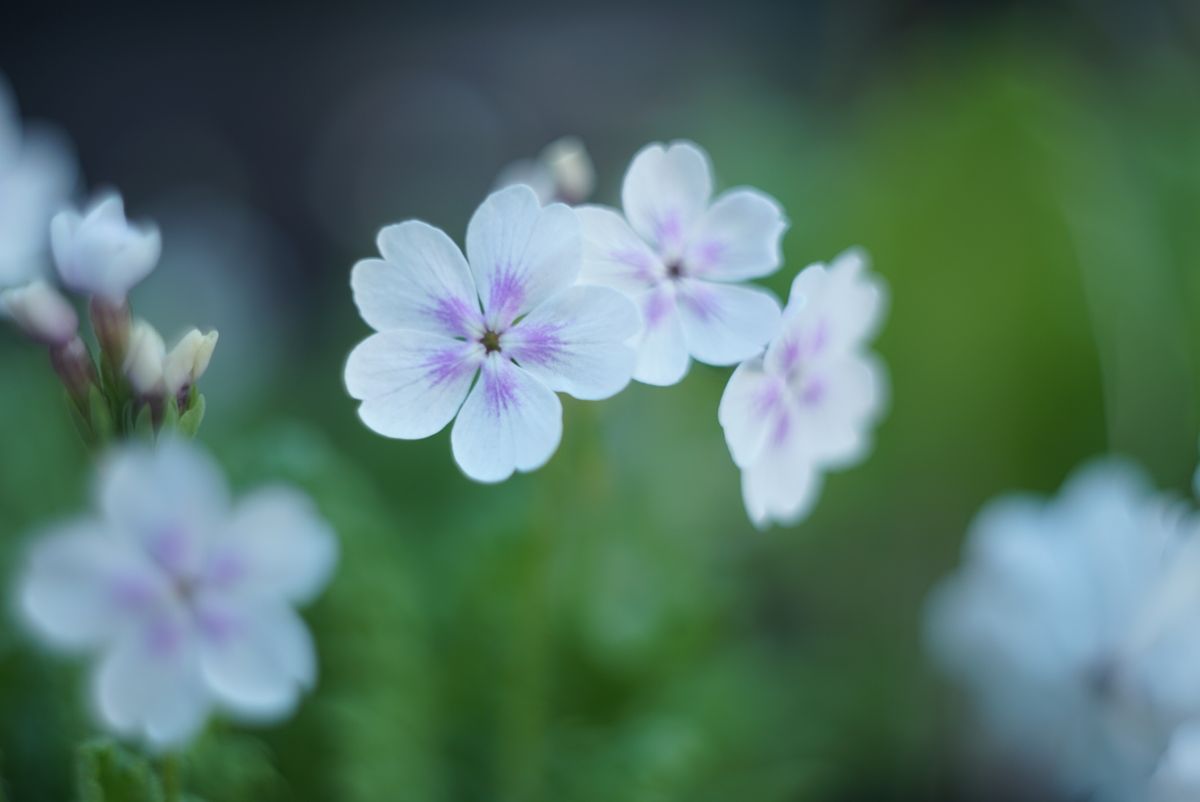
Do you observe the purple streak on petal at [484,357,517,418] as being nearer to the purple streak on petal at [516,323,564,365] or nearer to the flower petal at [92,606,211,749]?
the purple streak on petal at [516,323,564,365]

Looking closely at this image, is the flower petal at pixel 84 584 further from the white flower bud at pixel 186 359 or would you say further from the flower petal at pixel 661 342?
the flower petal at pixel 661 342

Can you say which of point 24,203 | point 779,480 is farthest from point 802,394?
point 24,203

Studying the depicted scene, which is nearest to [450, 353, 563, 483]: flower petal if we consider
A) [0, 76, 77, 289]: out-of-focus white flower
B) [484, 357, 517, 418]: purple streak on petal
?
[484, 357, 517, 418]: purple streak on petal

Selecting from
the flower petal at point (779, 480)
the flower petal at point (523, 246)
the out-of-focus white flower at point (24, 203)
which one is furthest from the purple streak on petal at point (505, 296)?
the out-of-focus white flower at point (24, 203)

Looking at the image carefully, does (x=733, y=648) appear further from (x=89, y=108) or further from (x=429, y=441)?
(x=89, y=108)

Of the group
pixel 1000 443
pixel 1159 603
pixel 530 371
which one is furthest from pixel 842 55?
pixel 530 371
